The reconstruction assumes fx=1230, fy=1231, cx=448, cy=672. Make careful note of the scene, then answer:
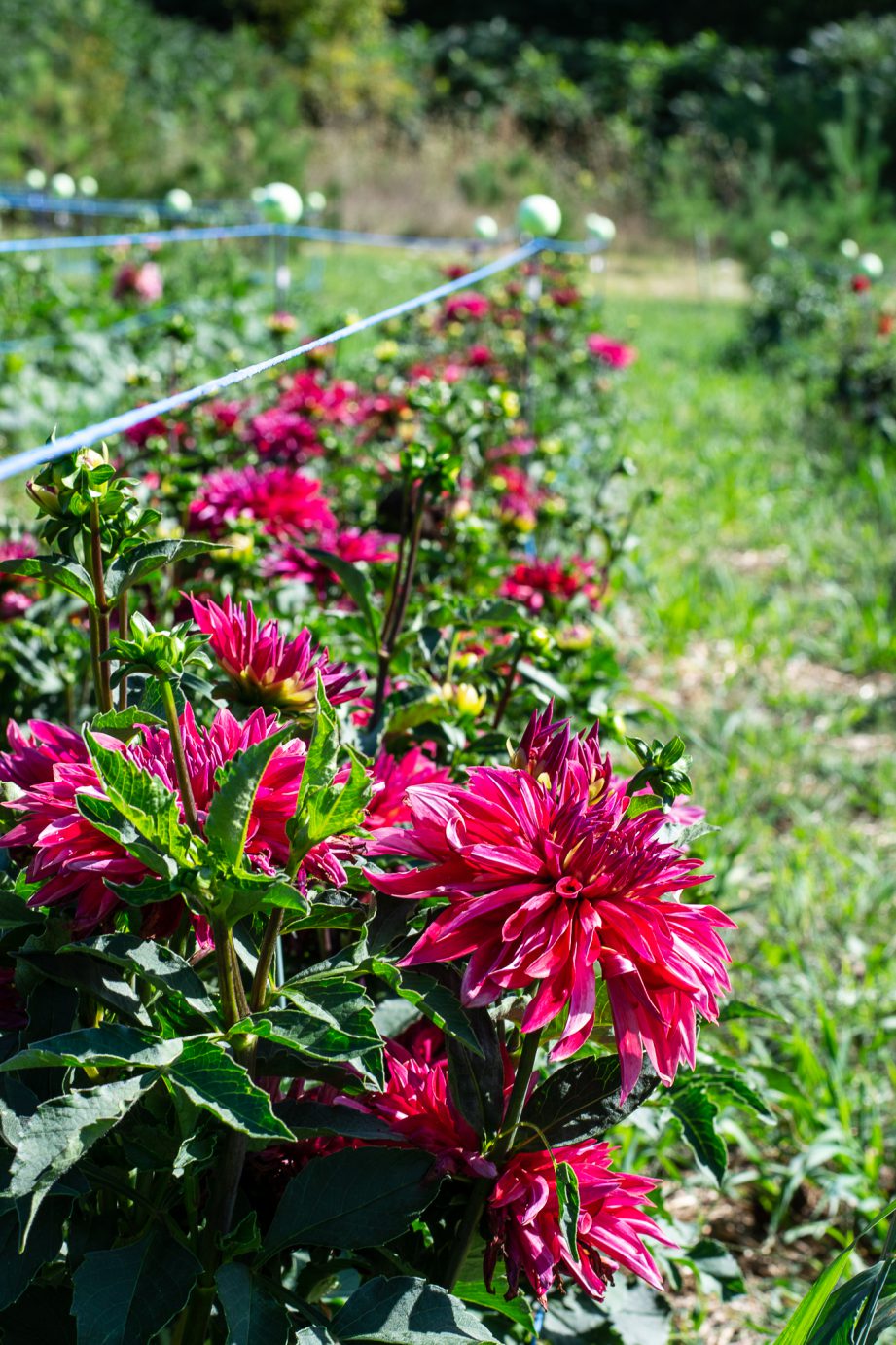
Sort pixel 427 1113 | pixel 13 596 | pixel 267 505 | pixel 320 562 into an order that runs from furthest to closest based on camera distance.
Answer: pixel 13 596
pixel 267 505
pixel 320 562
pixel 427 1113

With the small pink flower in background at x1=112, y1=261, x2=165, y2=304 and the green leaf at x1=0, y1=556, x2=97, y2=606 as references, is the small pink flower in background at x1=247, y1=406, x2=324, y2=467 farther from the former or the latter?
the small pink flower in background at x1=112, y1=261, x2=165, y2=304

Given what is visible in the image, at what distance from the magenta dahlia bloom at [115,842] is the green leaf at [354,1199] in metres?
0.17

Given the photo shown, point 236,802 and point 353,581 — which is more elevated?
point 236,802

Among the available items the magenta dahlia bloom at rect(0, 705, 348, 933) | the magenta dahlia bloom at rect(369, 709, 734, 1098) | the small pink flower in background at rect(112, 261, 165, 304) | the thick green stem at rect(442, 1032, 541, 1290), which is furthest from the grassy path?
the small pink flower in background at rect(112, 261, 165, 304)

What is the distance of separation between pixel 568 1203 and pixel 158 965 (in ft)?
0.91

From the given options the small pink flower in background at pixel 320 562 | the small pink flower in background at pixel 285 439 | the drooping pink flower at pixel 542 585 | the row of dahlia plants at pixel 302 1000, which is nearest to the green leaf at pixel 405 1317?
the row of dahlia plants at pixel 302 1000

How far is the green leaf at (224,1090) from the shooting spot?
60 centimetres

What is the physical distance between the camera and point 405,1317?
2.38 ft

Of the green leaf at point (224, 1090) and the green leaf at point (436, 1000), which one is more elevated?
the green leaf at point (224, 1090)

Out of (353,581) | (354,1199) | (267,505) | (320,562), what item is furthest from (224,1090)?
(267,505)

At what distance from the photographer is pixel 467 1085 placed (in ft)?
2.58

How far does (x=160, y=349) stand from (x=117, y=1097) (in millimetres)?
4333

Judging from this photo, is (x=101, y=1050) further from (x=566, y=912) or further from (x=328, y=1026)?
(x=566, y=912)

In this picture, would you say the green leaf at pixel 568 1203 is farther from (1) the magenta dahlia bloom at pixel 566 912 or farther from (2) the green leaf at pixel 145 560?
(2) the green leaf at pixel 145 560
